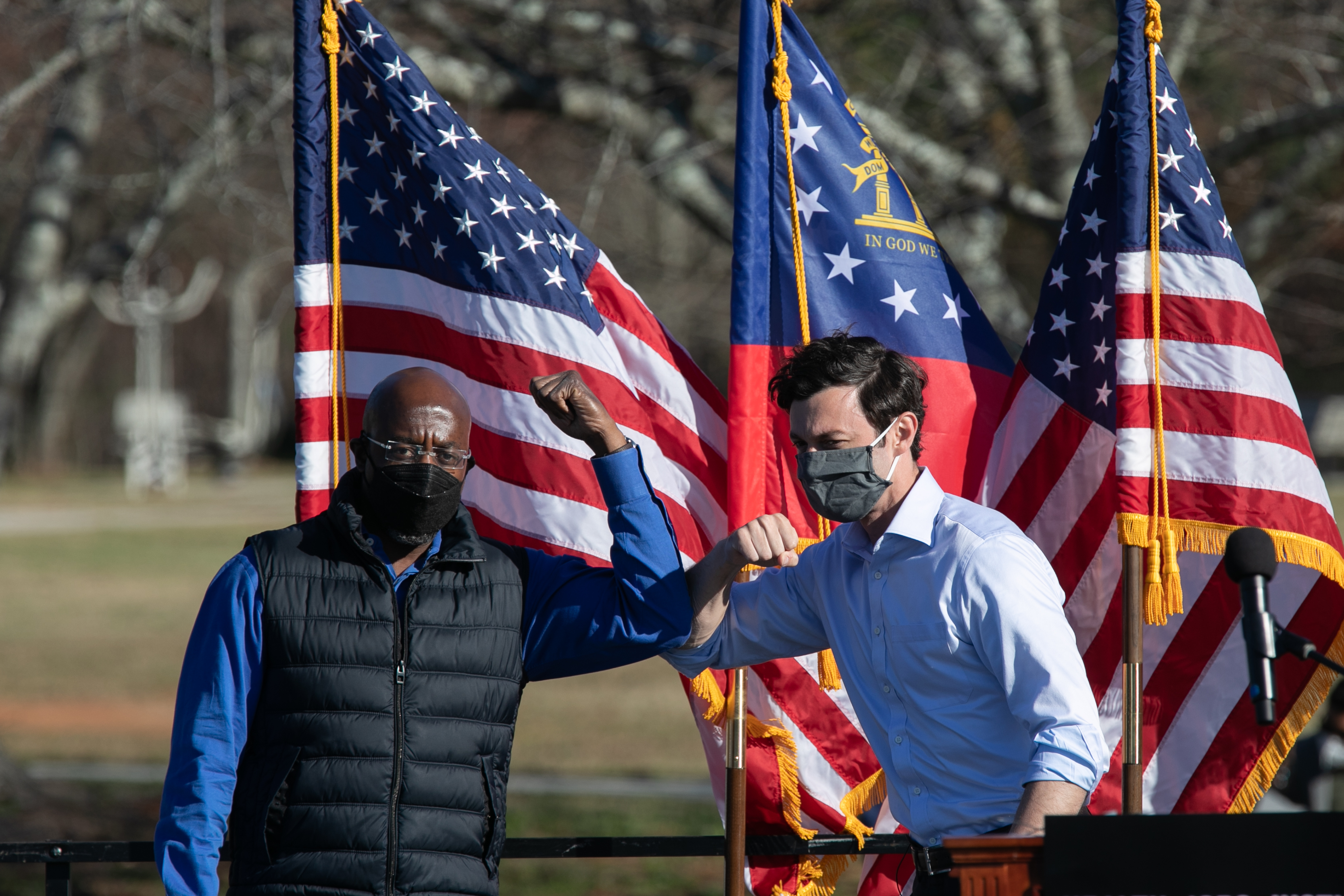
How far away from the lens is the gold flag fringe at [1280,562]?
430 centimetres

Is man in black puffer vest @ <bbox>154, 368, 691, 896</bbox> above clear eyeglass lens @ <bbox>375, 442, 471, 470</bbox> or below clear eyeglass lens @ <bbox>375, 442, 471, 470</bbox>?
below

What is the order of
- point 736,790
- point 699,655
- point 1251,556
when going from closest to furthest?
point 1251,556, point 699,655, point 736,790

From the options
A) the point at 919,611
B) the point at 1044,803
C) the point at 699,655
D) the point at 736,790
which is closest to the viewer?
the point at 1044,803

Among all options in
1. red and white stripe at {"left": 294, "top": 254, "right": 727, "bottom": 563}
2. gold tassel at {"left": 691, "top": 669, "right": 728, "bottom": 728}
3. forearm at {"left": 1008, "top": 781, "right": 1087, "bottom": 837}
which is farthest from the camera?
red and white stripe at {"left": 294, "top": 254, "right": 727, "bottom": 563}

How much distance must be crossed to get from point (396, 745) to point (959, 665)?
1.22 m

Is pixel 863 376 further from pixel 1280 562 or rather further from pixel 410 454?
pixel 1280 562

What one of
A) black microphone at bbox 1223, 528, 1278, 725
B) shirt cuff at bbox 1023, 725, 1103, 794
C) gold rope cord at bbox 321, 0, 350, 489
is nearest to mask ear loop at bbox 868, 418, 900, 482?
shirt cuff at bbox 1023, 725, 1103, 794

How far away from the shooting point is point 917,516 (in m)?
3.33

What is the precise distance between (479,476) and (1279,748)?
2.58 meters

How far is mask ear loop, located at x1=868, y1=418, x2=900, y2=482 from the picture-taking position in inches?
132

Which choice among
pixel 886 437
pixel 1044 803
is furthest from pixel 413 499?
pixel 1044 803

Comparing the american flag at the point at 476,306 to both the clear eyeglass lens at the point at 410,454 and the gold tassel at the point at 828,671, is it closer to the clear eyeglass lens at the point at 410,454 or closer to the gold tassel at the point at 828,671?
the gold tassel at the point at 828,671

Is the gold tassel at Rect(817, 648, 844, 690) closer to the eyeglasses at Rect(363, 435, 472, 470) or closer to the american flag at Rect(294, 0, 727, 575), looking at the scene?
the american flag at Rect(294, 0, 727, 575)

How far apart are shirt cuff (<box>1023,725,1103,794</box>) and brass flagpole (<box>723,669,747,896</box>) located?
1.25 m
